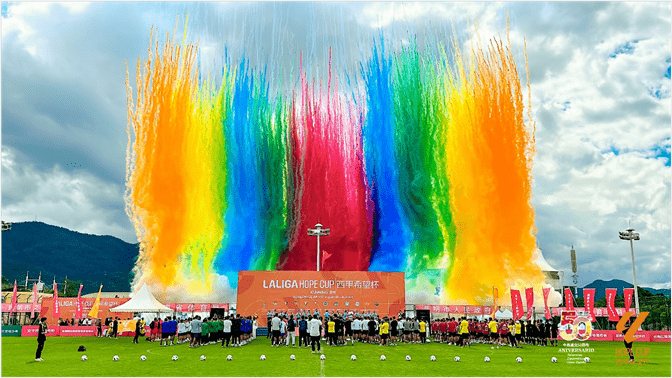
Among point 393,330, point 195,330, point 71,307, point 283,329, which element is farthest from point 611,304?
point 71,307

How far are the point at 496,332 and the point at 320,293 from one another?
1111cm

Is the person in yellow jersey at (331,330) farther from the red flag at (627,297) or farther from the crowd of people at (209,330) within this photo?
the red flag at (627,297)

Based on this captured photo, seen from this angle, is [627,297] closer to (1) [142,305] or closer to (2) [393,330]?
(2) [393,330]

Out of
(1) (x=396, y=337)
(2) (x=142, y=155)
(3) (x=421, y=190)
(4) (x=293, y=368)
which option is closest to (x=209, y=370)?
(4) (x=293, y=368)

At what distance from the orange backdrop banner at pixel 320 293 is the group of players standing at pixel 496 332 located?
4.06 metres

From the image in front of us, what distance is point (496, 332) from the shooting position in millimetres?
27016

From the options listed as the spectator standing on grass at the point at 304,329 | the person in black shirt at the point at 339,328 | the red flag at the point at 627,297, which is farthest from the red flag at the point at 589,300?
the spectator standing on grass at the point at 304,329

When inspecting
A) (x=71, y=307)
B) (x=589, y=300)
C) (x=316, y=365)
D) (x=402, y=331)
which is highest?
(x=589, y=300)

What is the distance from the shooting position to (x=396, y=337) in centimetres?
2923

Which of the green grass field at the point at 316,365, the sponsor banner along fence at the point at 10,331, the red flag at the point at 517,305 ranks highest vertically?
the red flag at the point at 517,305

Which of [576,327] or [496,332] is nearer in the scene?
[576,327]

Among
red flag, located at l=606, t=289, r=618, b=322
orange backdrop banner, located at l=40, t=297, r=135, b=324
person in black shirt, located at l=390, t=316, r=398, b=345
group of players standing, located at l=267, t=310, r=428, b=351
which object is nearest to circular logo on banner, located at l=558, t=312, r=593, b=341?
group of players standing, located at l=267, t=310, r=428, b=351

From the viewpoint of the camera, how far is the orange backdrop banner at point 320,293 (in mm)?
33031

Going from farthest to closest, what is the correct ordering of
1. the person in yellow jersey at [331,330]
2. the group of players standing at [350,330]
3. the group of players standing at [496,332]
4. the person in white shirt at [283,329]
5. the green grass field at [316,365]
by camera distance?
the group of players standing at [496,332]
the person in white shirt at [283,329]
the group of players standing at [350,330]
the person in yellow jersey at [331,330]
the green grass field at [316,365]
